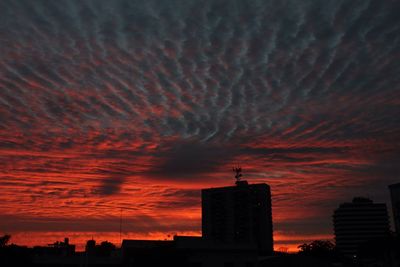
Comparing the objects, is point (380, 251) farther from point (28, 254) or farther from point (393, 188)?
point (393, 188)

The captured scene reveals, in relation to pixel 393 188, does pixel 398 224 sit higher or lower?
lower

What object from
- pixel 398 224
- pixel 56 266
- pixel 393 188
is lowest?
pixel 56 266

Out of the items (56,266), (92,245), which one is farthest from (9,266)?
(92,245)

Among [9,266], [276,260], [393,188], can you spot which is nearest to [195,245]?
[276,260]

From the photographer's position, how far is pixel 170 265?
53094 mm

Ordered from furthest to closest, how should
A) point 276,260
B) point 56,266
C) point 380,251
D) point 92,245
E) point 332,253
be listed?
1. point 332,253
2. point 380,251
3. point 92,245
4. point 276,260
5. point 56,266

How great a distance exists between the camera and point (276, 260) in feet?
212

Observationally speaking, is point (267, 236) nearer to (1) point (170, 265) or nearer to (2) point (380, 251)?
(2) point (380, 251)

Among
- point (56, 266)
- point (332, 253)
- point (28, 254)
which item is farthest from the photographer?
point (332, 253)

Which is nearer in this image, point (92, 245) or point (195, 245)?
point (195, 245)

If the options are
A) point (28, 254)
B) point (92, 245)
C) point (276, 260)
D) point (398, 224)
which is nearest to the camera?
point (28, 254)

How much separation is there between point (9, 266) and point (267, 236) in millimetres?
158860

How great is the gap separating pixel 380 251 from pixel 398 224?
64938mm

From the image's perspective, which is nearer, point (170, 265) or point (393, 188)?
point (170, 265)
